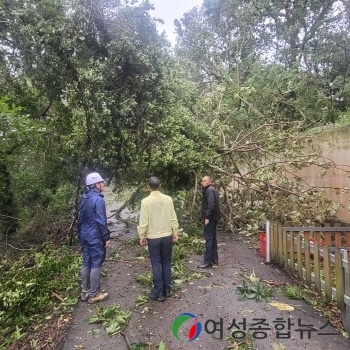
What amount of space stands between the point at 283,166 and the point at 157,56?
12.9 feet

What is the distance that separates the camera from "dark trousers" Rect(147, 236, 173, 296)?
12.8 ft

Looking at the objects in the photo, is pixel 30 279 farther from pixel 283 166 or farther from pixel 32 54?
pixel 283 166

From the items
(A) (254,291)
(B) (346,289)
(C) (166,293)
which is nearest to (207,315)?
(C) (166,293)

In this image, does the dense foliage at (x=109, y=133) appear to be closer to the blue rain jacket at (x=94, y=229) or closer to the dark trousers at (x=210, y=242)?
the blue rain jacket at (x=94, y=229)

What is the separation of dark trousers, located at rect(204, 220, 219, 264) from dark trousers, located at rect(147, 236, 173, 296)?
1.21 m

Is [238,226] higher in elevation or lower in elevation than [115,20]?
lower

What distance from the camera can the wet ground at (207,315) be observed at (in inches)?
119

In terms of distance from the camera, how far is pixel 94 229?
3.96 meters

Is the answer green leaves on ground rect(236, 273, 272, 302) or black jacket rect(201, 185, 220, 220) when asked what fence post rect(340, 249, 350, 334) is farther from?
black jacket rect(201, 185, 220, 220)

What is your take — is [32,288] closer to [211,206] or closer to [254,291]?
[211,206]

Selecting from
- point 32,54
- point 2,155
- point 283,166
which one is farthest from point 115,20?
point 283,166

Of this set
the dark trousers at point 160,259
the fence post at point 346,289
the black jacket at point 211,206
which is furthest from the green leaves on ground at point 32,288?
the fence post at point 346,289

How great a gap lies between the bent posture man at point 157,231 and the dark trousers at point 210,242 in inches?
45.4

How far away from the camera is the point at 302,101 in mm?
11125
